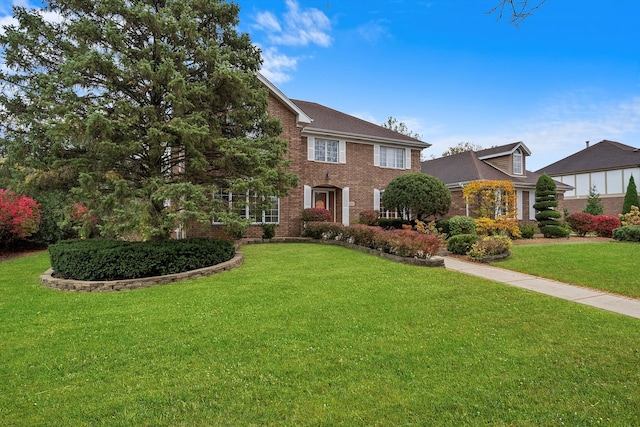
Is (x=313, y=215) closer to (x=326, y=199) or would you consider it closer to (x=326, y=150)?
(x=326, y=199)

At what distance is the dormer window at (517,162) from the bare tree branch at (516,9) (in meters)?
20.5

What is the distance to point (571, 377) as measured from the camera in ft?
10.8

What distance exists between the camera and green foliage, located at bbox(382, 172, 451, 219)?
14.2m

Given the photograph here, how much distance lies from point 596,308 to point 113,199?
31.2 ft

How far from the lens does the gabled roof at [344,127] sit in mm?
17105

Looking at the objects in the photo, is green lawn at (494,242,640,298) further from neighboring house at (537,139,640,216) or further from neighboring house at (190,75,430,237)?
neighboring house at (537,139,640,216)

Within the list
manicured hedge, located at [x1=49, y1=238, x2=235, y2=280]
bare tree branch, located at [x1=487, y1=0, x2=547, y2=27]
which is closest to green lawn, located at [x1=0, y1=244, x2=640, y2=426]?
manicured hedge, located at [x1=49, y1=238, x2=235, y2=280]

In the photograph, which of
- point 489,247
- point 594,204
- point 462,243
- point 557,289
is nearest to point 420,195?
point 462,243

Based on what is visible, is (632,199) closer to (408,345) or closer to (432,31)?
(432,31)

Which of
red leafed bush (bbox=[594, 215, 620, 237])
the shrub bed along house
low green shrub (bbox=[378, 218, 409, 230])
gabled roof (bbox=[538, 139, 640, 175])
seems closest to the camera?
the shrub bed along house

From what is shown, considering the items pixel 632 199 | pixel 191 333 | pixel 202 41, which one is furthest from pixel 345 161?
pixel 632 199

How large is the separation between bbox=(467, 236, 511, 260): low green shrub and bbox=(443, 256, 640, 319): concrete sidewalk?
702mm

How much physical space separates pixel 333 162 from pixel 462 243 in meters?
8.26

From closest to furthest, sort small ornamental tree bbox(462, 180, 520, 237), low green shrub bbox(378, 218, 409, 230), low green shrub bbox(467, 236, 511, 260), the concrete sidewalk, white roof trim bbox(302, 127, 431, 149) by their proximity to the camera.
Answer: the concrete sidewalk
low green shrub bbox(467, 236, 511, 260)
small ornamental tree bbox(462, 180, 520, 237)
low green shrub bbox(378, 218, 409, 230)
white roof trim bbox(302, 127, 431, 149)
